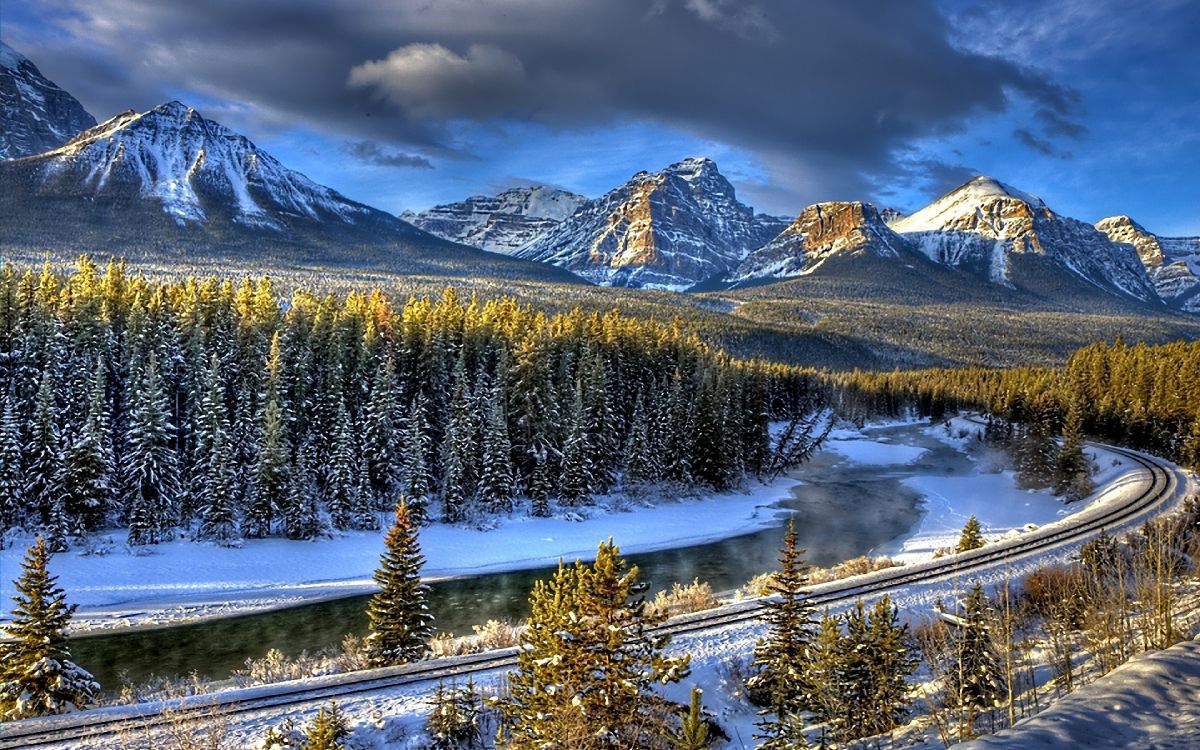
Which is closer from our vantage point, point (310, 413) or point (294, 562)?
point (294, 562)

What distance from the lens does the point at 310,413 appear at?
2243 inches

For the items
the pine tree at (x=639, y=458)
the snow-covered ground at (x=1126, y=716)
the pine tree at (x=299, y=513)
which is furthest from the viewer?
the pine tree at (x=639, y=458)

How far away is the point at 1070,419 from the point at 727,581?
46.4m

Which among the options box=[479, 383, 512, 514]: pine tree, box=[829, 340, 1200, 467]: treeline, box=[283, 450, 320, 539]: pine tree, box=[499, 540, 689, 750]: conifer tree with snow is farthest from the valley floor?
box=[499, 540, 689, 750]: conifer tree with snow

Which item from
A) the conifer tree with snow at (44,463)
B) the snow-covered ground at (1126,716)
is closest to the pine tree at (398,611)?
the snow-covered ground at (1126,716)

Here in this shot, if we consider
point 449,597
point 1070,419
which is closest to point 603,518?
point 449,597

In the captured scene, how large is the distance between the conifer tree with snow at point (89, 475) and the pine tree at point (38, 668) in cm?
2727

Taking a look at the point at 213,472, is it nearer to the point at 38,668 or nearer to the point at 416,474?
the point at 416,474

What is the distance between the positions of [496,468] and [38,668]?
125ft

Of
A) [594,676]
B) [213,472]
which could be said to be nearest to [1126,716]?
[594,676]

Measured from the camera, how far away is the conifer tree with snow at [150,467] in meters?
44.5

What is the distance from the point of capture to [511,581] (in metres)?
43.6

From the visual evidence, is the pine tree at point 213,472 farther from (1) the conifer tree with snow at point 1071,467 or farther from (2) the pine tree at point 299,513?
(1) the conifer tree with snow at point 1071,467

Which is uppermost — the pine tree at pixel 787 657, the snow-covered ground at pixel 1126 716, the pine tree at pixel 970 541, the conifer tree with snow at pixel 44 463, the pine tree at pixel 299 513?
the snow-covered ground at pixel 1126 716
